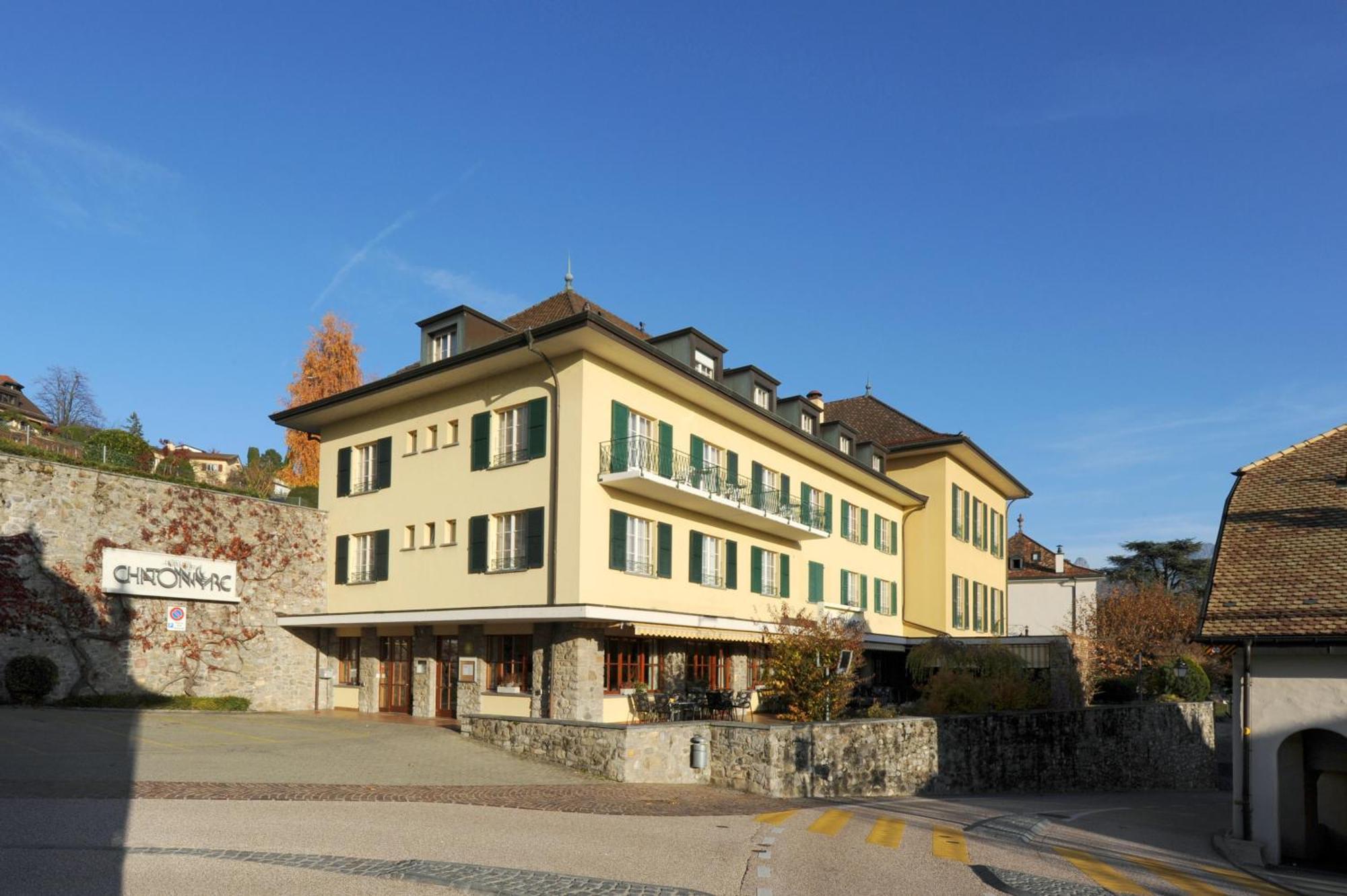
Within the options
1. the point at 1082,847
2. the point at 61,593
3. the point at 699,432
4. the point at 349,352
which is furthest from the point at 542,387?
the point at 349,352

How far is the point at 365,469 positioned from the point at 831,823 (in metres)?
18.2

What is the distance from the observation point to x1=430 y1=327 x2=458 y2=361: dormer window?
26438 mm

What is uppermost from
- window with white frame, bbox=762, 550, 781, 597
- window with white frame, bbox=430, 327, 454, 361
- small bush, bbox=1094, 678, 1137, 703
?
window with white frame, bbox=430, 327, 454, 361

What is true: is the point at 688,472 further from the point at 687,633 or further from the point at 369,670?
the point at 369,670

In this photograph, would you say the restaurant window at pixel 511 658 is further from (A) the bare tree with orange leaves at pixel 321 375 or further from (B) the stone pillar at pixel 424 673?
(A) the bare tree with orange leaves at pixel 321 375

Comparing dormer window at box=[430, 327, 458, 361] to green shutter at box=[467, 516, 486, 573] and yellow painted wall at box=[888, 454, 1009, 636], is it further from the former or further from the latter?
yellow painted wall at box=[888, 454, 1009, 636]

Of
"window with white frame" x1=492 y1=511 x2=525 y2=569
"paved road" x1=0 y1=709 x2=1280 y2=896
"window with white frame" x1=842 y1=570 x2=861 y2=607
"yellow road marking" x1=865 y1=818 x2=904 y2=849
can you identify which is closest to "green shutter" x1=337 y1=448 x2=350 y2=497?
"window with white frame" x1=492 y1=511 x2=525 y2=569

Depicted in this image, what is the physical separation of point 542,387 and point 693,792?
9.95 m

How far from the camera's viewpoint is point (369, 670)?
90.7 ft

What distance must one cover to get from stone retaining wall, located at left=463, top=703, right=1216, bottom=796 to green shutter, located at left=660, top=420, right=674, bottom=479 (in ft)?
23.8

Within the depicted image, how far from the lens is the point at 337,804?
13.3 m

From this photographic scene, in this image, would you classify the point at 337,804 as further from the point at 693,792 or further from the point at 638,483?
the point at 638,483

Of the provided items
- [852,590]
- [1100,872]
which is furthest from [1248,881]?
[852,590]

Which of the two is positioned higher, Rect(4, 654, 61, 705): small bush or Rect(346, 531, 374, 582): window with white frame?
Rect(346, 531, 374, 582): window with white frame
